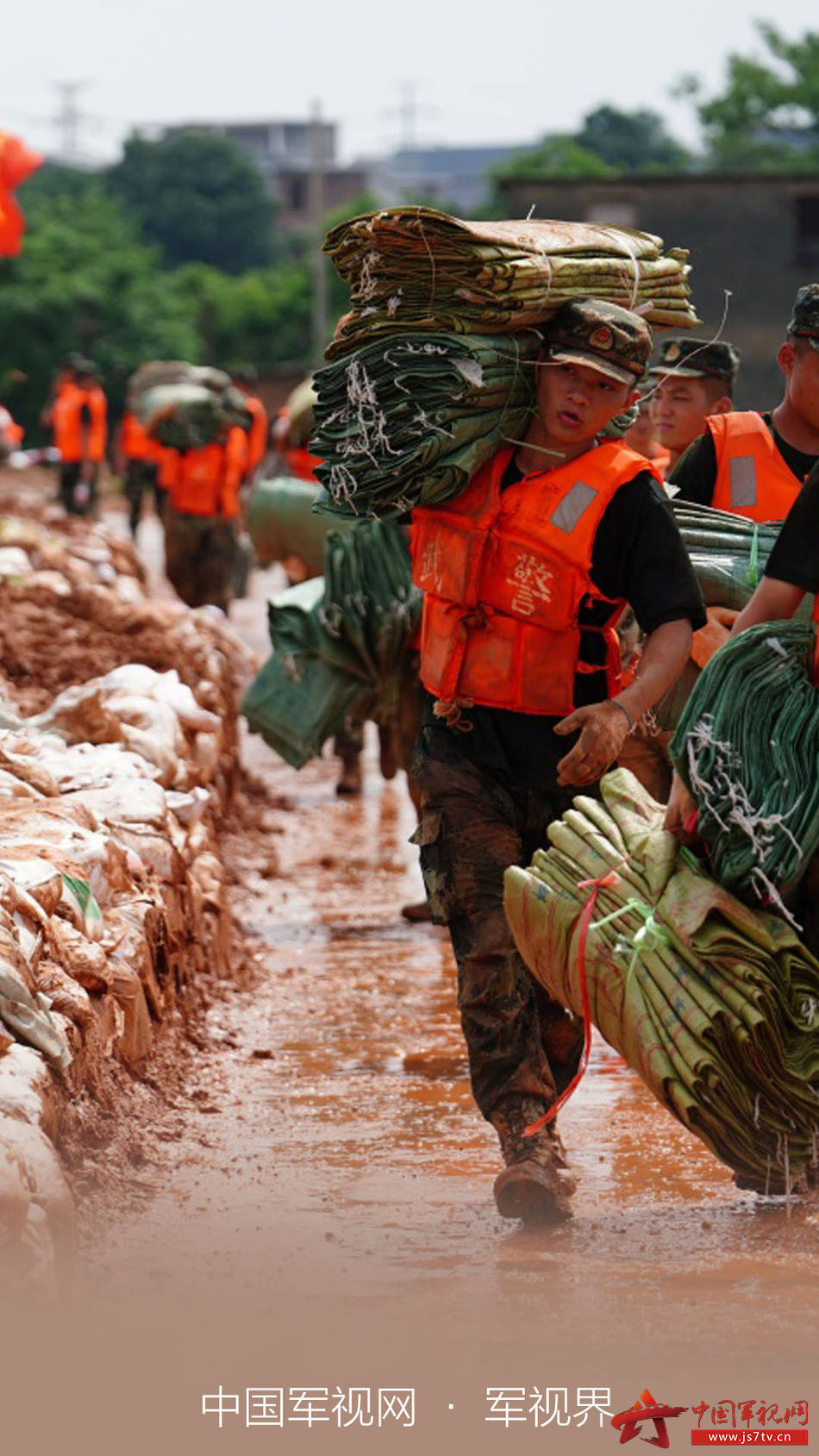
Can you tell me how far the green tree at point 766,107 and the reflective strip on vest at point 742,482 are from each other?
55164 millimetres

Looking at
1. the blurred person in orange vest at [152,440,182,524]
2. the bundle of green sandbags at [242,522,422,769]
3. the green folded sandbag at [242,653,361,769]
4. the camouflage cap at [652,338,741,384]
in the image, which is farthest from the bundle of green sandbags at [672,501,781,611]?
the blurred person in orange vest at [152,440,182,524]

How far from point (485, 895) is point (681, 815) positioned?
27.6 inches

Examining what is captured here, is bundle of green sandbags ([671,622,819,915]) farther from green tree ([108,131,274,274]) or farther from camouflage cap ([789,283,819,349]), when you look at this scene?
green tree ([108,131,274,274])

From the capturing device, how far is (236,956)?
842 cm

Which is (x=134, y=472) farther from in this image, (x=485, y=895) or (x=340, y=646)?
(x=485, y=895)

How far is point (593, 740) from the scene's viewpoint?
5.07 metres

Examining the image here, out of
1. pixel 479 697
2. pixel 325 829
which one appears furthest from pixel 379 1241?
pixel 325 829

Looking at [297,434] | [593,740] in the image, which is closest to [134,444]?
[297,434]

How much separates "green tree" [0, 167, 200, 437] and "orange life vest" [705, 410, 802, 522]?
1782 inches

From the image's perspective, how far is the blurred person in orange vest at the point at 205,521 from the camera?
17.5 m

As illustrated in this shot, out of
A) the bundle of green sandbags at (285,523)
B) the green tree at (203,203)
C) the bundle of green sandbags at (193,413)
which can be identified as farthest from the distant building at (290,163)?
the bundle of green sandbags at (285,523)

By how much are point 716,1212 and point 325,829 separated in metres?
6.49

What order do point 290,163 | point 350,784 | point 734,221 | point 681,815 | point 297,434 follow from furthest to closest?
point 290,163 < point 734,221 < point 297,434 < point 350,784 < point 681,815

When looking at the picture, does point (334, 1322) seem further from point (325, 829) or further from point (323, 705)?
point (325, 829)
